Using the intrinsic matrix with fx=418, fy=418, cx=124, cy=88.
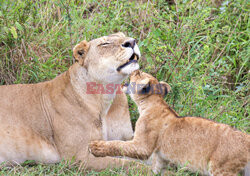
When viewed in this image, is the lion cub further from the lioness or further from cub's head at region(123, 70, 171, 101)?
the lioness

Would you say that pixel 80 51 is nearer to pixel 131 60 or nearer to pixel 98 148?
pixel 131 60

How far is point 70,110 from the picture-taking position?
14.1 ft

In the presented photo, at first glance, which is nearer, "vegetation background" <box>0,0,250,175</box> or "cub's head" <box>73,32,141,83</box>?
"cub's head" <box>73,32,141,83</box>

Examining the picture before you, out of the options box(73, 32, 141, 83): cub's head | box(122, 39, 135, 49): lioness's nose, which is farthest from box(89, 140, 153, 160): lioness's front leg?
box(122, 39, 135, 49): lioness's nose

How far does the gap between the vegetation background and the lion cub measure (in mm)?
456

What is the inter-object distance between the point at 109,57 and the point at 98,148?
900 mm

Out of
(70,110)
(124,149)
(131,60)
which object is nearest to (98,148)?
(124,149)

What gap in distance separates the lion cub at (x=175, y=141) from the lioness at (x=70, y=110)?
250mm

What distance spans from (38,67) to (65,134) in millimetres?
1448

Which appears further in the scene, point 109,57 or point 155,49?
point 155,49

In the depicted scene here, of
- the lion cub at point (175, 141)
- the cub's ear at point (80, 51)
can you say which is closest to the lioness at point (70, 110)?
the cub's ear at point (80, 51)

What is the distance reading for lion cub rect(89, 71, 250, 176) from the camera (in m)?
3.38

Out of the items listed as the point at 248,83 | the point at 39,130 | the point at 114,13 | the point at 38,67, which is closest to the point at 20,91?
the point at 39,130

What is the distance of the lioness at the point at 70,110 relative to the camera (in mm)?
4105
